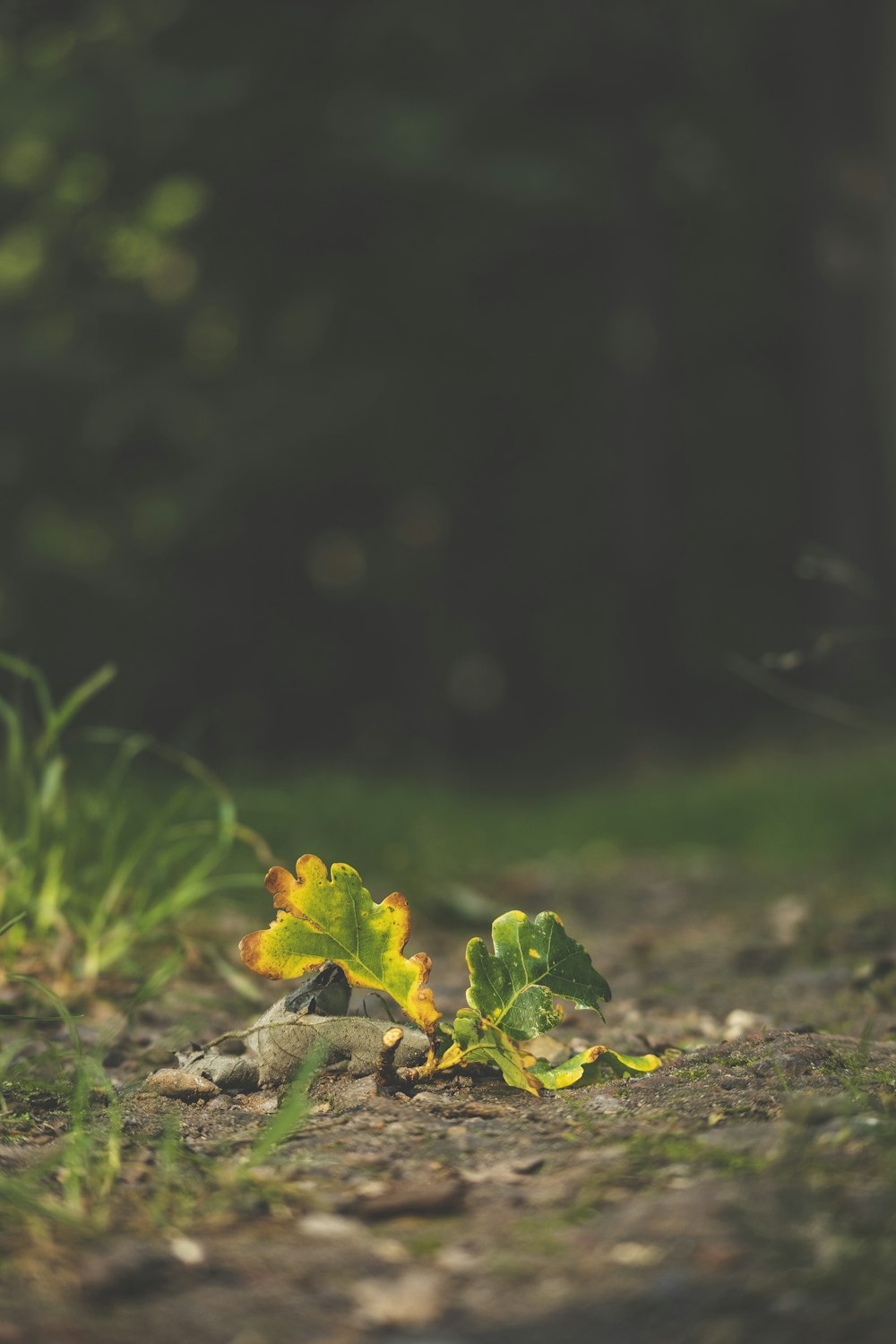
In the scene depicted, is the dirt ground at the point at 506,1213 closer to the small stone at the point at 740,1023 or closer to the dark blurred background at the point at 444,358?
the small stone at the point at 740,1023

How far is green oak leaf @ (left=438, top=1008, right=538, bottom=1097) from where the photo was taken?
54.8 inches

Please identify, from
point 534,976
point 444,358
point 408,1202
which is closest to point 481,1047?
point 534,976

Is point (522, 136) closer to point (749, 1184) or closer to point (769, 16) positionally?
point (769, 16)

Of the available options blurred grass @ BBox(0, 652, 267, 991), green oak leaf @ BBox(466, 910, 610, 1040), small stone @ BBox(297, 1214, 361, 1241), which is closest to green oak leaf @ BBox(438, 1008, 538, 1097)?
green oak leaf @ BBox(466, 910, 610, 1040)

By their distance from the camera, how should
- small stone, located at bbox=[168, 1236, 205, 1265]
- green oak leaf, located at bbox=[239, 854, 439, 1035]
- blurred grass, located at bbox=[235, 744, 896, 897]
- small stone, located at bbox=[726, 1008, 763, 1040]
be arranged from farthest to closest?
blurred grass, located at bbox=[235, 744, 896, 897]
small stone, located at bbox=[726, 1008, 763, 1040]
green oak leaf, located at bbox=[239, 854, 439, 1035]
small stone, located at bbox=[168, 1236, 205, 1265]

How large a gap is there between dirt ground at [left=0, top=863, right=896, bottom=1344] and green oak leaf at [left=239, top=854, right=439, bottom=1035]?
0.39ft

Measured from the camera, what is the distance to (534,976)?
1.41m

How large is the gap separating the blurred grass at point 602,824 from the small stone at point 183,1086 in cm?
138

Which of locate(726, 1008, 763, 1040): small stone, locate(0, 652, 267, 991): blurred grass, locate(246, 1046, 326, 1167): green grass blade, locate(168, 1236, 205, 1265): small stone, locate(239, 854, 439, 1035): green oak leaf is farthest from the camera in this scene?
locate(0, 652, 267, 991): blurred grass

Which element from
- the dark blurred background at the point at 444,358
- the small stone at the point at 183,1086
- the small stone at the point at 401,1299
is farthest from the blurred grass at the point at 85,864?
the dark blurred background at the point at 444,358

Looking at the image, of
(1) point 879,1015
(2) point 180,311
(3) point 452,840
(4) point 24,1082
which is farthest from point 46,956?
(2) point 180,311

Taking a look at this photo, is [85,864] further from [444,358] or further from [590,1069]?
[444,358]

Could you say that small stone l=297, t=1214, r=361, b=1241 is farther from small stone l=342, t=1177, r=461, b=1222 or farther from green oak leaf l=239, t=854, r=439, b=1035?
green oak leaf l=239, t=854, r=439, b=1035

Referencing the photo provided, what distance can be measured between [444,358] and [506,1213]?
10470 mm
